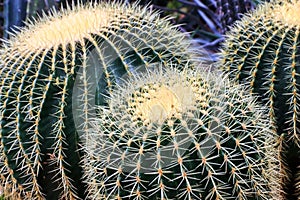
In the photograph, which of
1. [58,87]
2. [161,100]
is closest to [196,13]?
[58,87]

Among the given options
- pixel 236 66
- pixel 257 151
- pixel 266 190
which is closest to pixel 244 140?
pixel 257 151

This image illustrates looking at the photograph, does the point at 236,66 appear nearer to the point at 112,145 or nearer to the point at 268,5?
the point at 268,5

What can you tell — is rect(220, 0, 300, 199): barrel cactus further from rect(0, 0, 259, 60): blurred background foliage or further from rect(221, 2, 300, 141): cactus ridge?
rect(0, 0, 259, 60): blurred background foliage

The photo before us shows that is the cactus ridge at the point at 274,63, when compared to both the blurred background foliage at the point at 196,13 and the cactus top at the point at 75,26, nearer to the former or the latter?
the cactus top at the point at 75,26

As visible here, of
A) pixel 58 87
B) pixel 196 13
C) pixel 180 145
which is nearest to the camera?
pixel 180 145

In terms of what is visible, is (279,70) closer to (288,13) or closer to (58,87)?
(288,13)
